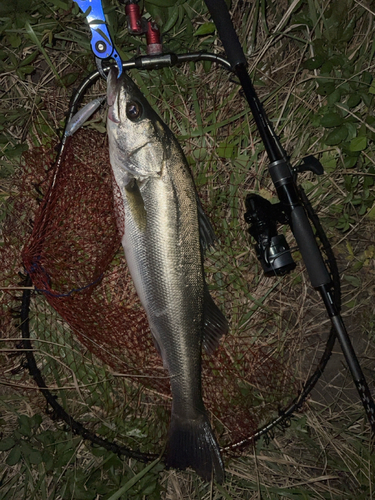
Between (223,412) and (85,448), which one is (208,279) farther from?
(85,448)

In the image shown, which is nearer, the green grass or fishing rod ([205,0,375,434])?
fishing rod ([205,0,375,434])

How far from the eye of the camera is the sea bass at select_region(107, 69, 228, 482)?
2.15m

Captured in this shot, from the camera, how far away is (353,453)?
267cm

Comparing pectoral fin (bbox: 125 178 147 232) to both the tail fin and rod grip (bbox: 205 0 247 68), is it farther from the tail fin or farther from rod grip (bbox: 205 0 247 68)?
the tail fin

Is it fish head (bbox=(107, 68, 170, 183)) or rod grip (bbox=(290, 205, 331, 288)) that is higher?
fish head (bbox=(107, 68, 170, 183))

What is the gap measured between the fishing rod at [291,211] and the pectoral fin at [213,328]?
529 millimetres

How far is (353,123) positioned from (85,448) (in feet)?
10.2

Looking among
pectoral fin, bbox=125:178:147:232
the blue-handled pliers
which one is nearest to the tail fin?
pectoral fin, bbox=125:178:147:232

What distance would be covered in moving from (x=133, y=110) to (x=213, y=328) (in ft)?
4.80

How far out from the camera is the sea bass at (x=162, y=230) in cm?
215

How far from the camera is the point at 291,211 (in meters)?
2.22

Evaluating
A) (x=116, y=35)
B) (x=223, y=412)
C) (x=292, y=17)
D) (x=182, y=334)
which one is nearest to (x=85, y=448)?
(x=223, y=412)

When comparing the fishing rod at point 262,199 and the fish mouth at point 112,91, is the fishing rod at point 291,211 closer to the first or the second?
the fishing rod at point 262,199

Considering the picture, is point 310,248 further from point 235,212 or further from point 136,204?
point 136,204
